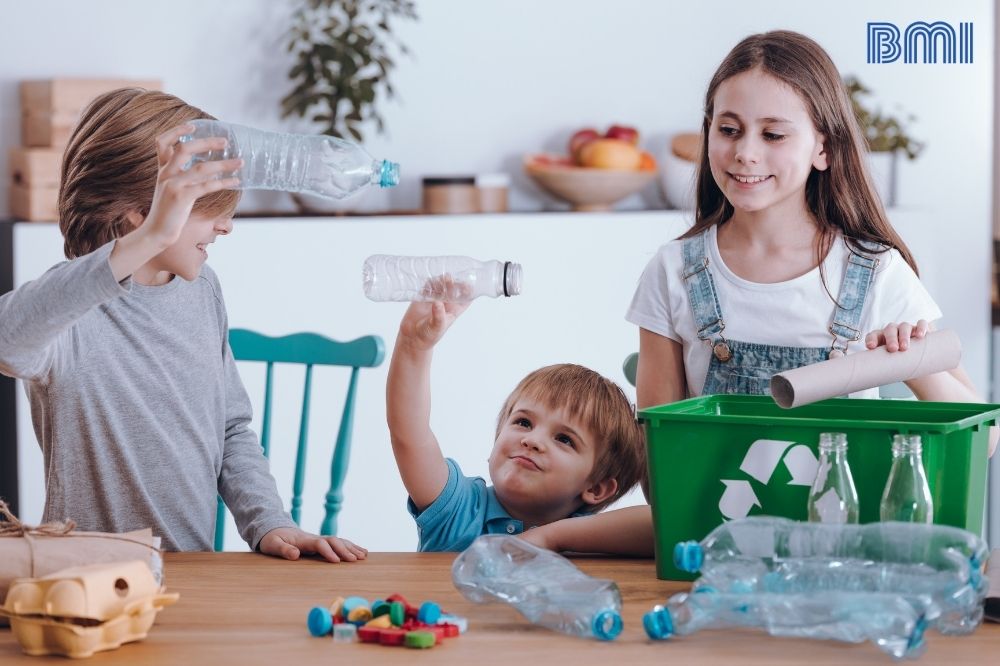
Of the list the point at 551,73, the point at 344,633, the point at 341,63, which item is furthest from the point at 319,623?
the point at 551,73

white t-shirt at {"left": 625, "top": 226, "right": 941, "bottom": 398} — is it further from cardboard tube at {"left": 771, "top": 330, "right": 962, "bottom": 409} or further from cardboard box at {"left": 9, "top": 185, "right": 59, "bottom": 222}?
cardboard box at {"left": 9, "top": 185, "right": 59, "bottom": 222}

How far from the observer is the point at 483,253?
3123 mm

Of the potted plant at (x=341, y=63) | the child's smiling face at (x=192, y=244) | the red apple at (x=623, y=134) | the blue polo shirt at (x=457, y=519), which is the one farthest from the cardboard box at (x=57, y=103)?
the blue polo shirt at (x=457, y=519)

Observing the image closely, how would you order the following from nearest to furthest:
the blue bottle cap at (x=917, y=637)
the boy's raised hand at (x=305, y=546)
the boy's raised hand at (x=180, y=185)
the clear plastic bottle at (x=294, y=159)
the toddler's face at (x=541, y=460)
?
the blue bottle cap at (x=917, y=637) → the boy's raised hand at (x=180, y=185) → the boy's raised hand at (x=305, y=546) → the clear plastic bottle at (x=294, y=159) → the toddler's face at (x=541, y=460)

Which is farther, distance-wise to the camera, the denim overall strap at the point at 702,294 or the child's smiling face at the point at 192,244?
the denim overall strap at the point at 702,294

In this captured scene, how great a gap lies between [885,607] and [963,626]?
0.10 m

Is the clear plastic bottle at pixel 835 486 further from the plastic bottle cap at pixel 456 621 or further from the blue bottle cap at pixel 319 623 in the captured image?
the blue bottle cap at pixel 319 623

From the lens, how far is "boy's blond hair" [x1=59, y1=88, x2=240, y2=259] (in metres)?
1.58

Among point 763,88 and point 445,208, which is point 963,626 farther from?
point 445,208

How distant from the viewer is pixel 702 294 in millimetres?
1668

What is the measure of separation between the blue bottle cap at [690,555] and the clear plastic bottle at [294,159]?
51 centimetres

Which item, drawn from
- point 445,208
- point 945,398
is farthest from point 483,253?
point 945,398

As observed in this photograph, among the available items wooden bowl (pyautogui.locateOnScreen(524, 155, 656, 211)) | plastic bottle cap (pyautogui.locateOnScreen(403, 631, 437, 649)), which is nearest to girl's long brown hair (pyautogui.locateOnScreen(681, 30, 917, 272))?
plastic bottle cap (pyautogui.locateOnScreen(403, 631, 437, 649))

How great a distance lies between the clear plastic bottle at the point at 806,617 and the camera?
99 centimetres
